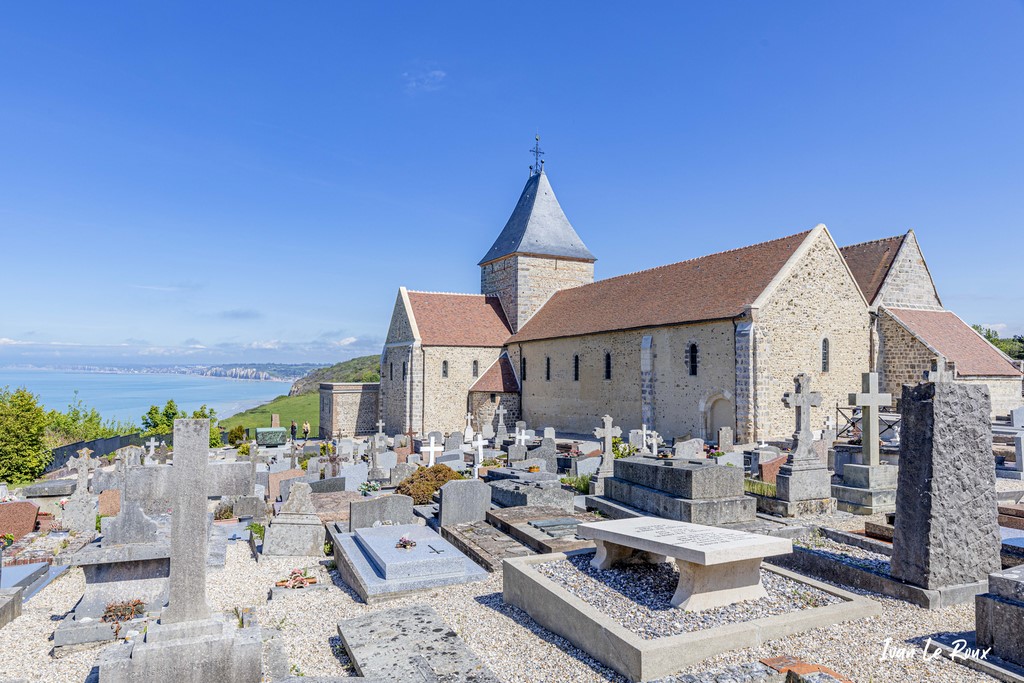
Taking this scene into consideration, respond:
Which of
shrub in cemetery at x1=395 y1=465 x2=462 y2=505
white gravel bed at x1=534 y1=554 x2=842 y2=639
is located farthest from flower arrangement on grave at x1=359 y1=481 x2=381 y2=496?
white gravel bed at x1=534 y1=554 x2=842 y2=639

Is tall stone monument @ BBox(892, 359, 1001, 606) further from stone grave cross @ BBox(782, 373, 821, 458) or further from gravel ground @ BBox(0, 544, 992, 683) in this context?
stone grave cross @ BBox(782, 373, 821, 458)

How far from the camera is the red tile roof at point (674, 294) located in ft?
A: 64.1

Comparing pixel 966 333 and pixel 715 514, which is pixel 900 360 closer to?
pixel 966 333

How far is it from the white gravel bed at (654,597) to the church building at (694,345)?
1295cm

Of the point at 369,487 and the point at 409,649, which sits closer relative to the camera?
the point at 409,649

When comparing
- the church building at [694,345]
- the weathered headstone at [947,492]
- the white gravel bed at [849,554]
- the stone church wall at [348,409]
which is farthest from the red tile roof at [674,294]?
the weathered headstone at [947,492]

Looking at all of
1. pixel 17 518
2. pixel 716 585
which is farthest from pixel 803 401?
pixel 17 518

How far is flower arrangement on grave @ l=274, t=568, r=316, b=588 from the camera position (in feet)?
25.6

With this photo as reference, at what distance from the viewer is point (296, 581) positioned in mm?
7852

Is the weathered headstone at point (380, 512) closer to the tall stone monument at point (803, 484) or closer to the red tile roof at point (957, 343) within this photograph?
the tall stone monument at point (803, 484)

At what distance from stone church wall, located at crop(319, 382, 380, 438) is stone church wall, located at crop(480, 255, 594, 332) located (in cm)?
814

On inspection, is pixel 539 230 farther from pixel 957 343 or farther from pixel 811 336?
pixel 957 343

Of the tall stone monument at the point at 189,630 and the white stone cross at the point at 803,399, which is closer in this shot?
the tall stone monument at the point at 189,630

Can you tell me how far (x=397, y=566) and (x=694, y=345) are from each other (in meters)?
14.9
